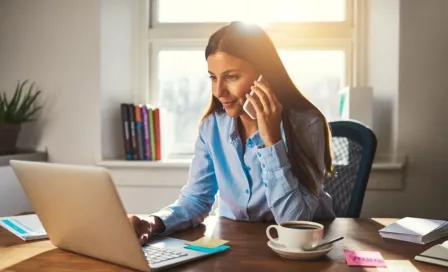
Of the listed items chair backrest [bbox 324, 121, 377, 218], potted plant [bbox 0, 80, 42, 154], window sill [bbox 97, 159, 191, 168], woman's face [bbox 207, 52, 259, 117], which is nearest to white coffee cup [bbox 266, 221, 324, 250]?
woman's face [bbox 207, 52, 259, 117]

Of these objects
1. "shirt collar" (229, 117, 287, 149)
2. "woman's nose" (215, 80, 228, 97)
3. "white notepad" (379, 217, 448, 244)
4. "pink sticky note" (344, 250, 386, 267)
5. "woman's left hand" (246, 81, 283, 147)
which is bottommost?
"white notepad" (379, 217, 448, 244)

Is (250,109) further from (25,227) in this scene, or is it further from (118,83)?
(118,83)

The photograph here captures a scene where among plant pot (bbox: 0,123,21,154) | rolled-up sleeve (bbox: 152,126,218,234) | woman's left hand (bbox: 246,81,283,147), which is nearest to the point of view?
rolled-up sleeve (bbox: 152,126,218,234)

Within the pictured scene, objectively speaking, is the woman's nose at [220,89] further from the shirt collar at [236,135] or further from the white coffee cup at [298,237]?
the white coffee cup at [298,237]

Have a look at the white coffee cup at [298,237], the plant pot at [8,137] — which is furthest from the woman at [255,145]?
the plant pot at [8,137]

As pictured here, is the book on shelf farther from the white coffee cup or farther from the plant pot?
the white coffee cup

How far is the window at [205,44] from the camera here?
8.45 feet

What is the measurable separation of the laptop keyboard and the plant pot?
1448 millimetres

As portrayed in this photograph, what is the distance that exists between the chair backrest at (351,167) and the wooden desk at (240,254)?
1.50 ft

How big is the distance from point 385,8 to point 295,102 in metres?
1.16

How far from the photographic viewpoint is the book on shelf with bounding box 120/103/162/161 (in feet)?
8.05

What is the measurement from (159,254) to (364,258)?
41cm

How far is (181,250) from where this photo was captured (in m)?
1.05

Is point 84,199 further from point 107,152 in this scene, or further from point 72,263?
point 107,152
